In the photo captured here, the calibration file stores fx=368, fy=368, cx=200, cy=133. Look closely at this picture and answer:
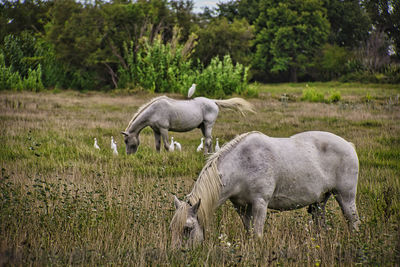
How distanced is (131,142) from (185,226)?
612cm

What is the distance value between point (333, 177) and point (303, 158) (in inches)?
18.4

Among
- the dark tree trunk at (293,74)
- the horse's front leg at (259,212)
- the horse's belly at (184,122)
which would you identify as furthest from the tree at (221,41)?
the horse's front leg at (259,212)

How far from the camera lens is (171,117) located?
32.8 feet

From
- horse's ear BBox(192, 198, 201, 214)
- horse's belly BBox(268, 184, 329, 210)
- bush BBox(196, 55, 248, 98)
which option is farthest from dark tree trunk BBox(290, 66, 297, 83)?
horse's ear BBox(192, 198, 201, 214)

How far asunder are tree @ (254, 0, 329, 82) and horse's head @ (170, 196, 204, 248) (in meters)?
46.4

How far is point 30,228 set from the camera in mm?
4238

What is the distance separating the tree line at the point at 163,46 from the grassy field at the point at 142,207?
11.7 m

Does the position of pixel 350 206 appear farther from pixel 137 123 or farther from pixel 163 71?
pixel 163 71

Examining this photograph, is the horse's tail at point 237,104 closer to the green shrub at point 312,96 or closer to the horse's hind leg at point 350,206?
the horse's hind leg at point 350,206

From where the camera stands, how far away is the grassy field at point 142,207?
11.8 ft

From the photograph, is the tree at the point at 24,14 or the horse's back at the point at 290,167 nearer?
the horse's back at the point at 290,167

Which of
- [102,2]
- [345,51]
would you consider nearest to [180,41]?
[102,2]

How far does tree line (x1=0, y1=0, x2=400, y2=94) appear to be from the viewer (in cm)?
2562

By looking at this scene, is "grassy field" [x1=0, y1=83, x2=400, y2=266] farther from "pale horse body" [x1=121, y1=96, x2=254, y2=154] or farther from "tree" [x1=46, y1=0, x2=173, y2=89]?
"tree" [x1=46, y1=0, x2=173, y2=89]
